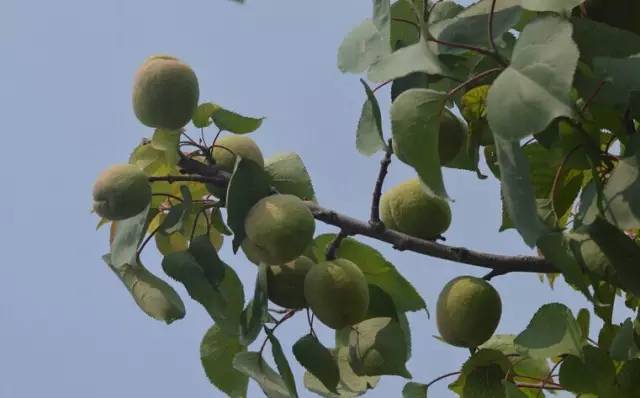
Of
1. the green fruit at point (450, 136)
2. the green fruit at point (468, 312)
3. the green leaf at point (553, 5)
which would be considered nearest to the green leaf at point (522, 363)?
the green fruit at point (468, 312)

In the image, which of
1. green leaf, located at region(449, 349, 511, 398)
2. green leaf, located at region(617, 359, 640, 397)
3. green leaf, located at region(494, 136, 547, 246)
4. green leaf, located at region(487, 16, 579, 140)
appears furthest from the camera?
green leaf, located at region(449, 349, 511, 398)

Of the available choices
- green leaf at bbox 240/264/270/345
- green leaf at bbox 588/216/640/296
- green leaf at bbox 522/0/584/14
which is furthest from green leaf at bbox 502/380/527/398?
green leaf at bbox 522/0/584/14

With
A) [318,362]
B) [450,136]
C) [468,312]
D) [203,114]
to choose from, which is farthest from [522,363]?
[203,114]

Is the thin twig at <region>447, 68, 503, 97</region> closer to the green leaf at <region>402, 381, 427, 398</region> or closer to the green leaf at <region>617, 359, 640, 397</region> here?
the green leaf at <region>617, 359, 640, 397</region>

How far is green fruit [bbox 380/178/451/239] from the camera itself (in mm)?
1854

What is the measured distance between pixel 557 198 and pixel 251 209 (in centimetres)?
54

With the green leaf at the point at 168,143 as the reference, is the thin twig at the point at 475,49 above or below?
below

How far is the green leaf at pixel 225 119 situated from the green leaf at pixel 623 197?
73 centimetres

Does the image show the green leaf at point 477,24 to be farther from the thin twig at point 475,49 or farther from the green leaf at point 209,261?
the green leaf at point 209,261

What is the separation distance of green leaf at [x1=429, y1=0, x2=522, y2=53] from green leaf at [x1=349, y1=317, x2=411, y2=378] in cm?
54

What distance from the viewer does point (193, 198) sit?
1976mm

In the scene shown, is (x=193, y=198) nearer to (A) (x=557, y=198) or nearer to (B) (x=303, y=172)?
(B) (x=303, y=172)

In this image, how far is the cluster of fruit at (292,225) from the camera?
1.64 metres

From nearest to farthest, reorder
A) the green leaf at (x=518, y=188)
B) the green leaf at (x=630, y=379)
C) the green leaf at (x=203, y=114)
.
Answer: the green leaf at (x=518, y=188) → the green leaf at (x=630, y=379) → the green leaf at (x=203, y=114)
